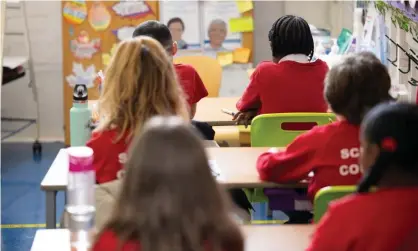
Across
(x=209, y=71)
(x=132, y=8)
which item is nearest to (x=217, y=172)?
(x=209, y=71)

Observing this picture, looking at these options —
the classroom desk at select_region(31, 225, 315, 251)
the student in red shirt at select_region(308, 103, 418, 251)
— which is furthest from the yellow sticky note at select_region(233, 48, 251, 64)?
the student in red shirt at select_region(308, 103, 418, 251)

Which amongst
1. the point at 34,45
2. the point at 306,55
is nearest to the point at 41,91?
the point at 34,45

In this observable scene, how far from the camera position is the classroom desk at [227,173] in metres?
2.87

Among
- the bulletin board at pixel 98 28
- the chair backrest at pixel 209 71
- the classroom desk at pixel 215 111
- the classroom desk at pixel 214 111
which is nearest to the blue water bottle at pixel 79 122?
the classroom desk at pixel 214 111

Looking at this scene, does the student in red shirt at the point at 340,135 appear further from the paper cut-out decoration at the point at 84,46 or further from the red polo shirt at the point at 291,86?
the paper cut-out decoration at the point at 84,46

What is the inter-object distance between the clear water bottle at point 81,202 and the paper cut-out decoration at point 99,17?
405 cm

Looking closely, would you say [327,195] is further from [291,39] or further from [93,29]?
[93,29]

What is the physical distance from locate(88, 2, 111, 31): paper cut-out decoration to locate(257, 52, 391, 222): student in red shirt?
3.70m

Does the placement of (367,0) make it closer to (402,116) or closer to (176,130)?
(402,116)

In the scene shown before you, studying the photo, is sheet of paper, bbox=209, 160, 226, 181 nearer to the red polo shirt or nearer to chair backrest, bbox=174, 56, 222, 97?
the red polo shirt

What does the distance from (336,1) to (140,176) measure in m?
5.13

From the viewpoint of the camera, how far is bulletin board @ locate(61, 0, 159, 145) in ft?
20.4

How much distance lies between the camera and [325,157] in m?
2.69

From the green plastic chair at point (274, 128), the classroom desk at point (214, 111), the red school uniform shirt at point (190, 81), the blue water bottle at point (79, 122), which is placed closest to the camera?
the blue water bottle at point (79, 122)
